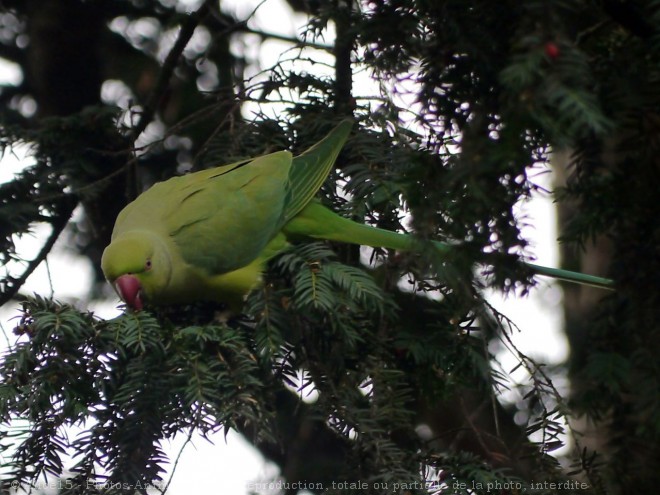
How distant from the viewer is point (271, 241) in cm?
279

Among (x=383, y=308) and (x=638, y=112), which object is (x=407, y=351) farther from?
(x=638, y=112)

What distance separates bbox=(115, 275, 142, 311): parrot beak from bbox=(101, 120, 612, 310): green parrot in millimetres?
59

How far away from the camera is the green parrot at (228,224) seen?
8.24ft

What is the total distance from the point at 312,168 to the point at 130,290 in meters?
0.79

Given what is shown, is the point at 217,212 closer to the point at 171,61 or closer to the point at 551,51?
the point at 171,61

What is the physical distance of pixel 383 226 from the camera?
2.44 meters

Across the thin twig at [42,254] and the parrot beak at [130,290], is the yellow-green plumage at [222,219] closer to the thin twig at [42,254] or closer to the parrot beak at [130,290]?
the parrot beak at [130,290]

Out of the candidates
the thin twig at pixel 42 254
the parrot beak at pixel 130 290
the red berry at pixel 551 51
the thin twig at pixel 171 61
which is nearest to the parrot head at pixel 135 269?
the parrot beak at pixel 130 290

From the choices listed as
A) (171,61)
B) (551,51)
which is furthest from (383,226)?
(551,51)

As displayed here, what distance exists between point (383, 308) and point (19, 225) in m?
1.37

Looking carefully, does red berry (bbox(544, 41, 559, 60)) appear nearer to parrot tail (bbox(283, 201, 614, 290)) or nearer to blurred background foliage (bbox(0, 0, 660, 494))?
blurred background foliage (bbox(0, 0, 660, 494))

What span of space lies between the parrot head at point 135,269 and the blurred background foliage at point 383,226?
0.21 m

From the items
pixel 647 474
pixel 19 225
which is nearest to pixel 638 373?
pixel 647 474

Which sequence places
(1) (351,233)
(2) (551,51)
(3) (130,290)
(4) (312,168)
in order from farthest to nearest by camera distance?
(4) (312,168)
(1) (351,233)
(3) (130,290)
(2) (551,51)
